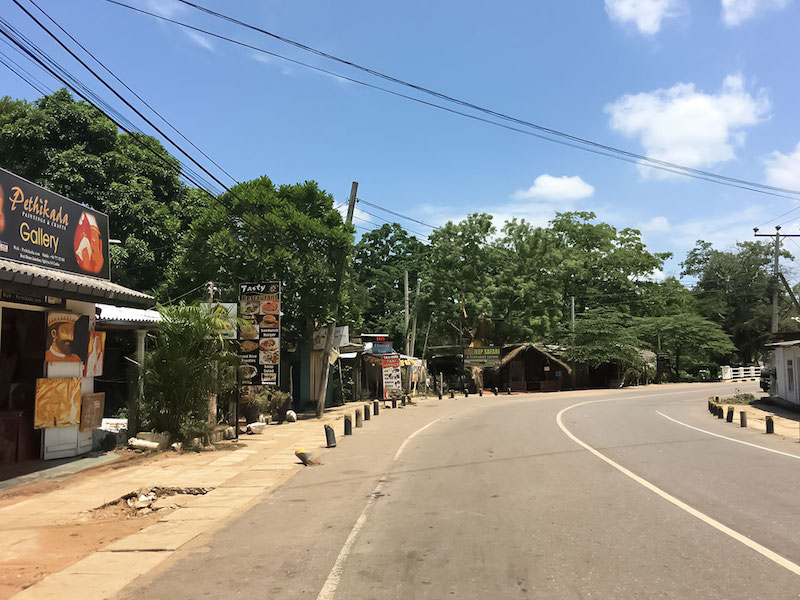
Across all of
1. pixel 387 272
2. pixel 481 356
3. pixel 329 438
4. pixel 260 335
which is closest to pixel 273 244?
pixel 260 335

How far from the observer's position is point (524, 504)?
7.98 m

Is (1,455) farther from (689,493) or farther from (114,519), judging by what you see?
(689,493)

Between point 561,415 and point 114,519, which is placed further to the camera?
point 561,415

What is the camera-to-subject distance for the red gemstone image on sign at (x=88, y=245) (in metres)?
12.9

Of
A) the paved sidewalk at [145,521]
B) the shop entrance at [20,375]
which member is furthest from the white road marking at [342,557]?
the shop entrance at [20,375]

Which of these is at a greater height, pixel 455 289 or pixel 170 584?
pixel 455 289

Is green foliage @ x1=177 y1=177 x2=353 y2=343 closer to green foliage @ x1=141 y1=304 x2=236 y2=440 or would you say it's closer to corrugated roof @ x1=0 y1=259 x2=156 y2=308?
green foliage @ x1=141 y1=304 x2=236 y2=440

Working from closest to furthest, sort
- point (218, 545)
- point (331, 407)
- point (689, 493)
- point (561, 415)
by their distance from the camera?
1. point (218, 545)
2. point (689, 493)
3. point (561, 415)
4. point (331, 407)

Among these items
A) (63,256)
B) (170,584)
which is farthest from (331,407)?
(170,584)

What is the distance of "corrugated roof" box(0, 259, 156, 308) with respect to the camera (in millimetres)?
9336

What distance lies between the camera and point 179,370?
543 inches

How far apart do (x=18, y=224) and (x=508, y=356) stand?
3976cm

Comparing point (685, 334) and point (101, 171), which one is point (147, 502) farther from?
point (685, 334)

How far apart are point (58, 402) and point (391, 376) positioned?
20.8 metres
